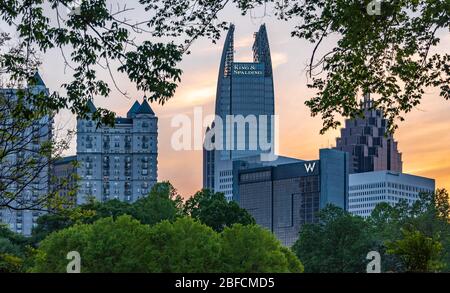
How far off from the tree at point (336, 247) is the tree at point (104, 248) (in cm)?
3144

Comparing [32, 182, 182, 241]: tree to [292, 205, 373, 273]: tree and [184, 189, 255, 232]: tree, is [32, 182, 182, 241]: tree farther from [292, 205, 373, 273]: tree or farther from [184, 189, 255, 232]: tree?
[292, 205, 373, 273]: tree

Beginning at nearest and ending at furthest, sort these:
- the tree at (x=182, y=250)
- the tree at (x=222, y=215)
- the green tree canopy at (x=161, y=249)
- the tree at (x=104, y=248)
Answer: the tree at (x=104, y=248), the tree at (x=182, y=250), the green tree canopy at (x=161, y=249), the tree at (x=222, y=215)

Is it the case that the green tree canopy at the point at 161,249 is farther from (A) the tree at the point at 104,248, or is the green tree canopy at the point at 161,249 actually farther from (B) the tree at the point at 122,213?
(B) the tree at the point at 122,213

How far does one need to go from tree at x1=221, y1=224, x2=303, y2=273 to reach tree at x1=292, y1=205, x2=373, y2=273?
24418 millimetres

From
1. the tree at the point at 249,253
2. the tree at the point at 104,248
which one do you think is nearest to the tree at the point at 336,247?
the tree at the point at 249,253

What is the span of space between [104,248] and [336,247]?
3868 centimetres

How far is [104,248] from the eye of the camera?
304 feet

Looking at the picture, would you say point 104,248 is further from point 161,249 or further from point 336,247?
point 336,247

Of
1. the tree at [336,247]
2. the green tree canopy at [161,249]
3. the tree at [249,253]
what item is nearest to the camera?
the green tree canopy at [161,249]

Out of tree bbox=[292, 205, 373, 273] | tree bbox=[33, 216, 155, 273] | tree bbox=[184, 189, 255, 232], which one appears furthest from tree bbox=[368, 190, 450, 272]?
tree bbox=[33, 216, 155, 273]

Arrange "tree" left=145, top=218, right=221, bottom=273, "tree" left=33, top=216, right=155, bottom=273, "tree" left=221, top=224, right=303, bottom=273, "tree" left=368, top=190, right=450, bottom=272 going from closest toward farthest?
"tree" left=33, top=216, right=155, bottom=273, "tree" left=145, top=218, right=221, bottom=273, "tree" left=221, top=224, right=303, bottom=273, "tree" left=368, top=190, right=450, bottom=272

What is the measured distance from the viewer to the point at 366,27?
2764 cm

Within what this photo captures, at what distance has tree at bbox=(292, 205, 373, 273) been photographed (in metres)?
123

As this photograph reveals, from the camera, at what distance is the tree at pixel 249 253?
3688 inches
